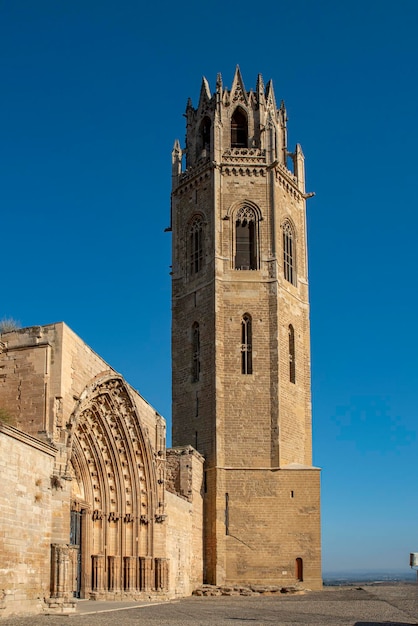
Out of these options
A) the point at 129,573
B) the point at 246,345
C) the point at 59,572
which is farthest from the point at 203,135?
the point at 59,572

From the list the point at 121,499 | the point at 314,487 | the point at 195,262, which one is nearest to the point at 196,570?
the point at 314,487

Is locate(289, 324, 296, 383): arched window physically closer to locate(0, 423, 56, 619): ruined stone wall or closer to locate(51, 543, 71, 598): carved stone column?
locate(0, 423, 56, 619): ruined stone wall

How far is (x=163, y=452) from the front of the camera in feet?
88.0

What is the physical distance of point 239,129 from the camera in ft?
130

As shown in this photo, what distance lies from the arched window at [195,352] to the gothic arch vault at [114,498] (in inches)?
376

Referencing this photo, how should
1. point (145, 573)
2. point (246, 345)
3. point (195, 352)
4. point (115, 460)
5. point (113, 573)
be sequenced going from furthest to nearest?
point (195, 352) < point (246, 345) < point (145, 573) < point (115, 460) < point (113, 573)

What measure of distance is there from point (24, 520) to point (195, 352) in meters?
20.4

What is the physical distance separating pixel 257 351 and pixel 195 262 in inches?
205

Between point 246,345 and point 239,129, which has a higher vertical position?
point 239,129

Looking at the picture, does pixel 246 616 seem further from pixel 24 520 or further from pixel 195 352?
pixel 195 352

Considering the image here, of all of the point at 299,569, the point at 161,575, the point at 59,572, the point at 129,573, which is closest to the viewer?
the point at 59,572

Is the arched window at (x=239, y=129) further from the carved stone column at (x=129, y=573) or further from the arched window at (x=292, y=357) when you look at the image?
the carved stone column at (x=129, y=573)

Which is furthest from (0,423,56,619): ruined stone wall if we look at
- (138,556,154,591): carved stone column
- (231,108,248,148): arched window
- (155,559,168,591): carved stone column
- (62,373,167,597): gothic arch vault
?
(231,108,248,148): arched window

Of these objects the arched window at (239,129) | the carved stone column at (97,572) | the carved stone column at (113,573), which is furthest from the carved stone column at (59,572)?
the arched window at (239,129)
